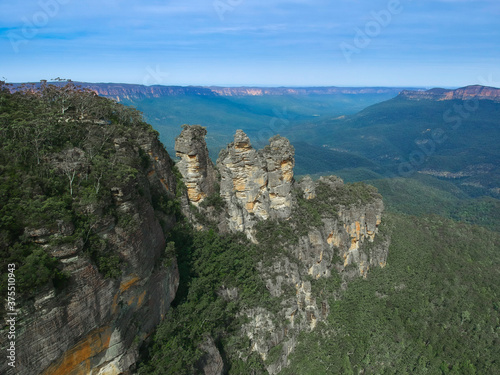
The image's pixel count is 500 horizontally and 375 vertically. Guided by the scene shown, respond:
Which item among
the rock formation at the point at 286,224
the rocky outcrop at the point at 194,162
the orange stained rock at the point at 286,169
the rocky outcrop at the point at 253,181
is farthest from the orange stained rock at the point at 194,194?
the orange stained rock at the point at 286,169

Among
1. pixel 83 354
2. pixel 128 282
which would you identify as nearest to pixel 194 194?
pixel 128 282

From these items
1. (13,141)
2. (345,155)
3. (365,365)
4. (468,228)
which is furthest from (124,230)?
(345,155)

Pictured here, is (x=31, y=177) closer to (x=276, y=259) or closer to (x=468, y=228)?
(x=276, y=259)

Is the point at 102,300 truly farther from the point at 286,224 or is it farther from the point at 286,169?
the point at 286,169

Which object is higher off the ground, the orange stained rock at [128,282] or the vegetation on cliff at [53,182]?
the vegetation on cliff at [53,182]

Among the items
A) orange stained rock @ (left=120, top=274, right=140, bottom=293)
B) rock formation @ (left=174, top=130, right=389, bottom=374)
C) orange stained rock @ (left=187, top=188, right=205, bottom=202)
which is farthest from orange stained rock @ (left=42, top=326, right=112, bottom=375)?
orange stained rock @ (left=187, top=188, right=205, bottom=202)

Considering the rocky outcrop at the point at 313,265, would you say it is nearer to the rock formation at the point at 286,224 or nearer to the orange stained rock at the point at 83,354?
the rock formation at the point at 286,224
